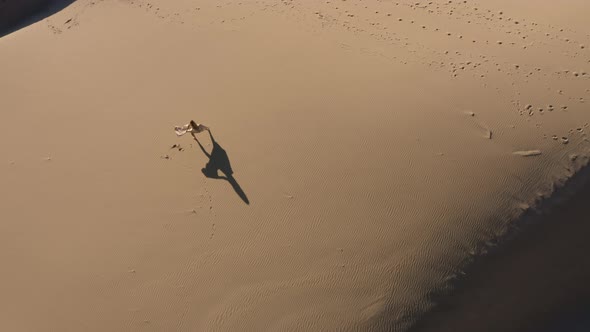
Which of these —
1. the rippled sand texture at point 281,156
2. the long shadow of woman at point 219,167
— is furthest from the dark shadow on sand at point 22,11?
the long shadow of woman at point 219,167

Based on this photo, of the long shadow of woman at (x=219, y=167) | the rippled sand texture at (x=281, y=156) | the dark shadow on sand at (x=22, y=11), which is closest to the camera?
the rippled sand texture at (x=281, y=156)

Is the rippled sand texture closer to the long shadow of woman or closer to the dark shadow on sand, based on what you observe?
the long shadow of woman

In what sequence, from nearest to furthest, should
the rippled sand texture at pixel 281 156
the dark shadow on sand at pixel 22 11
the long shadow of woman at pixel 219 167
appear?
the rippled sand texture at pixel 281 156, the long shadow of woman at pixel 219 167, the dark shadow on sand at pixel 22 11

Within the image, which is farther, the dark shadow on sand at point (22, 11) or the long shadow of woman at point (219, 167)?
the dark shadow on sand at point (22, 11)

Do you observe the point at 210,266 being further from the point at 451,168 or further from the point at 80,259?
the point at 451,168

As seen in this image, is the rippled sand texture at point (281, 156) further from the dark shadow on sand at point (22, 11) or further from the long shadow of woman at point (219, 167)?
the dark shadow on sand at point (22, 11)

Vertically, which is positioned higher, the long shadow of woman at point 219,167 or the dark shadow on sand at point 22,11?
the dark shadow on sand at point 22,11
